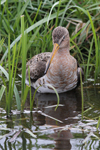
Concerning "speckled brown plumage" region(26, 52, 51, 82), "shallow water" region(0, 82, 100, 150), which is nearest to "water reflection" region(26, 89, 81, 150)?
"shallow water" region(0, 82, 100, 150)

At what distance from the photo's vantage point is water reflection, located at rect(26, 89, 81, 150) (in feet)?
9.70

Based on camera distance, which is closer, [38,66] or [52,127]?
[52,127]

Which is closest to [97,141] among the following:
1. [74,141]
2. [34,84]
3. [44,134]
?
[74,141]

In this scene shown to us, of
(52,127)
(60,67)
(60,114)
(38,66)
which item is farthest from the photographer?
(38,66)

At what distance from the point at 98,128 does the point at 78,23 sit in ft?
9.78

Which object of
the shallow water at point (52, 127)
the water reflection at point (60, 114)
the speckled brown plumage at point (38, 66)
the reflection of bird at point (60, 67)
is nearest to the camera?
the shallow water at point (52, 127)

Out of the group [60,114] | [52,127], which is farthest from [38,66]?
[52,127]

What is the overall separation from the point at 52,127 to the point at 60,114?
1.64 ft

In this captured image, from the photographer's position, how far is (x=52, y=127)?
3.21 meters

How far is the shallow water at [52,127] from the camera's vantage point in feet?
9.25

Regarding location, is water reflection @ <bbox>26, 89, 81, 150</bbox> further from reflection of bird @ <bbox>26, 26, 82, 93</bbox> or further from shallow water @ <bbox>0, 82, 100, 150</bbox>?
reflection of bird @ <bbox>26, 26, 82, 93</bbox>

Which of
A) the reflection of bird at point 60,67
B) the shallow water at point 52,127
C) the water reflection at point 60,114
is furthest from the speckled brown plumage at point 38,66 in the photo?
the shallow water at point 52,127

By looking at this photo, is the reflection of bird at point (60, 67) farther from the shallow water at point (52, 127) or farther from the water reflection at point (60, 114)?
the shallow water at point (52, 127)

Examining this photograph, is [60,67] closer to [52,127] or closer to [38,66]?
[38,66]
